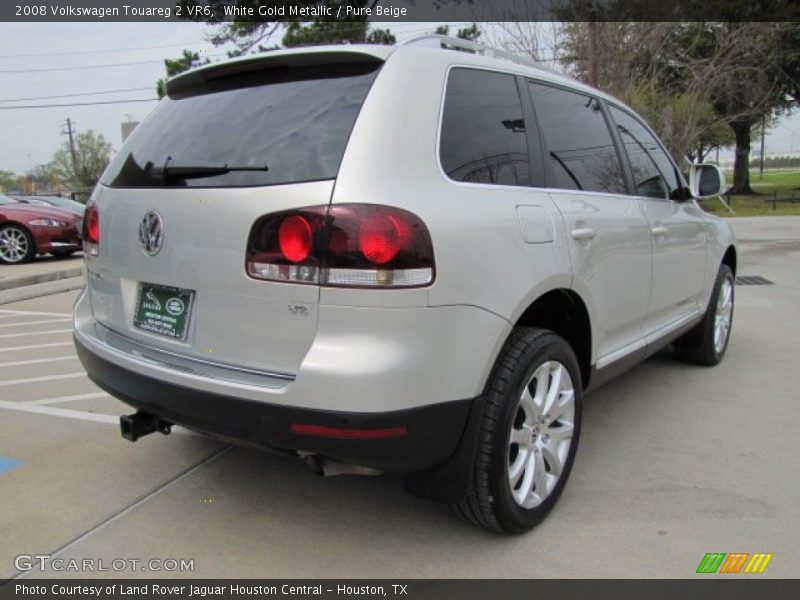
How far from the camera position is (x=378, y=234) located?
2061 mm

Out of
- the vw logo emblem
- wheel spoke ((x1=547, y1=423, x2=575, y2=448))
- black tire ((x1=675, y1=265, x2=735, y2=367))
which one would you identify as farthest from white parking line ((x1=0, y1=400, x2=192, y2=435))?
black tire ((x1=675, y1=265, x2=735, y2=367))

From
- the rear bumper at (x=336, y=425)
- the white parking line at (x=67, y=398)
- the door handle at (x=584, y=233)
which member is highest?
the door handle at (x=584, y=233)

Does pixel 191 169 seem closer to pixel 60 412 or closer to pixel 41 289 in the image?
pixel 60 412

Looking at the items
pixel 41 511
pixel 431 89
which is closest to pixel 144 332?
pixel 41 511

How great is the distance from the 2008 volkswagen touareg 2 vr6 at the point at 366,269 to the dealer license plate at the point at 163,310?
0.04ft

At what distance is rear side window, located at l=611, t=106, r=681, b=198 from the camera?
3680 mm

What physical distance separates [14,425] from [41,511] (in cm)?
123

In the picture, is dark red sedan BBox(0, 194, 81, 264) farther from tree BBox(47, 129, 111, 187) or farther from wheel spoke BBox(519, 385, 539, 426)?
tree BBox(47, 129, 111, 187)

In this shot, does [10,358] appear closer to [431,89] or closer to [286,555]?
[286,555]

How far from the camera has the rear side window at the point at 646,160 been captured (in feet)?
12.1

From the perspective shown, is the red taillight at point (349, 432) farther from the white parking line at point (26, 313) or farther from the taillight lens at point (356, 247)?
the white parking line at point (26, 313)

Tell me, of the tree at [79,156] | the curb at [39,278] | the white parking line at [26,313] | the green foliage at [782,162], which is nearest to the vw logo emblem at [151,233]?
the white parking line at [26,313]

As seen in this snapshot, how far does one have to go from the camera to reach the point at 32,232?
11.8 m

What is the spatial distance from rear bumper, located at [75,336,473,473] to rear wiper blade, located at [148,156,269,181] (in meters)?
0.76
